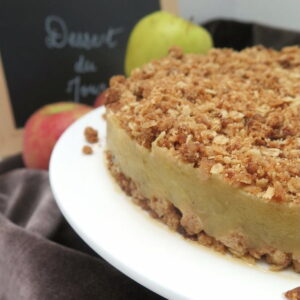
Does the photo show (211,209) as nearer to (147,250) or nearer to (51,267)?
(147,250)

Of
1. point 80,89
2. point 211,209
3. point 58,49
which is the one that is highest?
point 211,209

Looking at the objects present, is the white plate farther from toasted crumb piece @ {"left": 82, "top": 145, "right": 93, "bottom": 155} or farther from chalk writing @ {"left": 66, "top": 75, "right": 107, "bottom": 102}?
chalk writing @ {"left": 66, "top": 75, "right": 107, "bottom": 102}

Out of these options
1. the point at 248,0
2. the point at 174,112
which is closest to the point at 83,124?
the point at 174,112

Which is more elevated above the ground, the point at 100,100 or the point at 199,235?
the point at 199,235

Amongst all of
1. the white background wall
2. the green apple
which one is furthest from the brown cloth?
the white background wall

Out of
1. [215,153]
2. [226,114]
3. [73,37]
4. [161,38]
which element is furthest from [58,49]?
[215,153]
